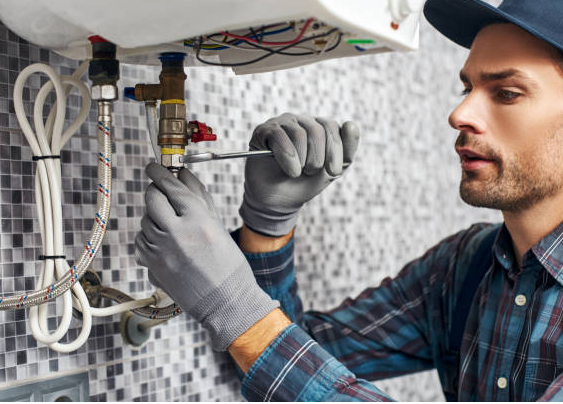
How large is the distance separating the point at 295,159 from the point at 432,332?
0.55 m

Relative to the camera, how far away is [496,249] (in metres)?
1.14

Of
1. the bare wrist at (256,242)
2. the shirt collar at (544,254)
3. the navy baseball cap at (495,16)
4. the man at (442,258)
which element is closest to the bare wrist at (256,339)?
the man at (442,258)

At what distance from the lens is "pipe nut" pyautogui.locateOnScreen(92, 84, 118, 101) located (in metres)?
0.84

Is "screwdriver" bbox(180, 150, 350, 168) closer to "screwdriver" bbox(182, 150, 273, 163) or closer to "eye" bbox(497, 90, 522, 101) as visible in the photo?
"screwdriver" bbox(182, 150, 273, 163)

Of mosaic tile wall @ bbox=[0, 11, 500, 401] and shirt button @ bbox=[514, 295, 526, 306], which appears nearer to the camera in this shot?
mosaic tile wall @ bbox=[0, 11, 500, 401]

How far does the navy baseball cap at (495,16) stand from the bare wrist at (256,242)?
53 centimetres

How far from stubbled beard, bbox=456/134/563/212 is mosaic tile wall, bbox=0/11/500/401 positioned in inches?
16.7

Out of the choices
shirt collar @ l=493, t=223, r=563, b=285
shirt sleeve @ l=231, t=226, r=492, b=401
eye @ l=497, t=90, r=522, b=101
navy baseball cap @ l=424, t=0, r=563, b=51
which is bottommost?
shirt sleeve @ l=231, t=226, r=492, b=401

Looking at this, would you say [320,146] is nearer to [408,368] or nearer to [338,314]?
[338,314]

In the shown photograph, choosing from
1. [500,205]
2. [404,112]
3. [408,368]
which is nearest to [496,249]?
[500,205]

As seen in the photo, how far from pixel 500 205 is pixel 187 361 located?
0.64 metres

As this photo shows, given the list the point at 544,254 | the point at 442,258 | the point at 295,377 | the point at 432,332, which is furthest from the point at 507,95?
the point at 295,377

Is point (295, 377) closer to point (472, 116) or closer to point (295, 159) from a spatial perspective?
point (295, 159)

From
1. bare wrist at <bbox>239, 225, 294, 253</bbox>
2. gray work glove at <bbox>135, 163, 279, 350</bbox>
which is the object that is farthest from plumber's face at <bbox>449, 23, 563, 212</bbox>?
gray work glove at <bbox>135, 163, 279, 350</bbox>
